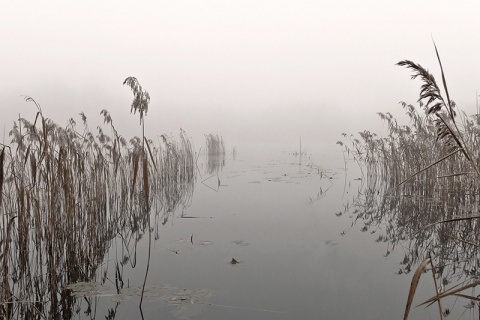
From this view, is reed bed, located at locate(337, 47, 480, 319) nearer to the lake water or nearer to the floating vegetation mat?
the lake water

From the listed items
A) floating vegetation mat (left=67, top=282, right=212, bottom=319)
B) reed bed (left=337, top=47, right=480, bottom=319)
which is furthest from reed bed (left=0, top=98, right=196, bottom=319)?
reed bed (left=337, top=47, right=480, bottom=319)

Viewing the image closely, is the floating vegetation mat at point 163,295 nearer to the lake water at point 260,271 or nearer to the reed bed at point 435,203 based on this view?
the lake water at point 260,271

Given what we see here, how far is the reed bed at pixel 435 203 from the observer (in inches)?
79.5

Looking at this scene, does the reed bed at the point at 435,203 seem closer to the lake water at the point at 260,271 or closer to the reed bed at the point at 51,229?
the lake water at the point at 260,271

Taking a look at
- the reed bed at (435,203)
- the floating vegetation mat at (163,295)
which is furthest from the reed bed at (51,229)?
the reed bed at (435,203)

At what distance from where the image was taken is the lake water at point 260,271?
3107 millimetres

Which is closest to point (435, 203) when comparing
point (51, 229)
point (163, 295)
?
point (163, 295)

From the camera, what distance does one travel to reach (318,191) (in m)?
9.91

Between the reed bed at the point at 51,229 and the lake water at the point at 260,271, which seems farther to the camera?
the lake water at the point at 260,271

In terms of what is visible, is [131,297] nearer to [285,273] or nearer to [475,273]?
[285,273]

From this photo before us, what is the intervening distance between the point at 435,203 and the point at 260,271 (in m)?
5.13

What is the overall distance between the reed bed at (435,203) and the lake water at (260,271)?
1.03ft

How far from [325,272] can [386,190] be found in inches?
271

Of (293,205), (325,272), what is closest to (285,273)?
(325,272)
